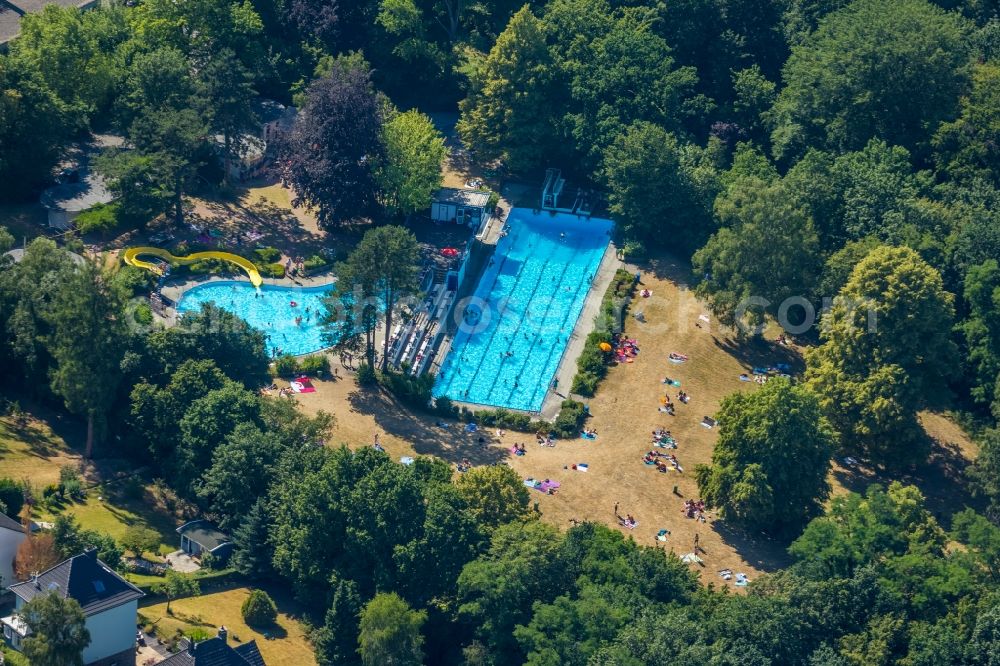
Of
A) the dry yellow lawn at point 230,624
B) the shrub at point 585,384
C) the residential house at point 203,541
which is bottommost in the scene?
the dry yellow lawn at point 230,624

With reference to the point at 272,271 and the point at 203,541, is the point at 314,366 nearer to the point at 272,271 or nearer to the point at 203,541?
the point at 272,271

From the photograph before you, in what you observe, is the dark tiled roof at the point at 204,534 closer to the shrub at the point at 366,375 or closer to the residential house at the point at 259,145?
the shrub at the point at 366,375

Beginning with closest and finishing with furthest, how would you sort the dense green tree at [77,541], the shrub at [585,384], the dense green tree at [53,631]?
the dense green tree at [53,631], the dense green tree at [77,541], the shrub at [585,384]

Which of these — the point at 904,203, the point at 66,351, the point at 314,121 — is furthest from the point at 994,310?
the point at 66,351

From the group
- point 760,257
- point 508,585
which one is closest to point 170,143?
point 760,257

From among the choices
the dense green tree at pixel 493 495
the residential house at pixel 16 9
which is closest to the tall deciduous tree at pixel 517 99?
the residential house at pixel 16 9

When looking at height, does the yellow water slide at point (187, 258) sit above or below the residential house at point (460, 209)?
below

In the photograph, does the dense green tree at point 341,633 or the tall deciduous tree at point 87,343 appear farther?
the tall deciduous tree at point 87,343

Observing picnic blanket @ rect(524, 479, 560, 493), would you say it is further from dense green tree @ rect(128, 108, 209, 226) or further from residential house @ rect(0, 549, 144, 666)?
dense green tree @ rect(128, 108, 209, 226)
